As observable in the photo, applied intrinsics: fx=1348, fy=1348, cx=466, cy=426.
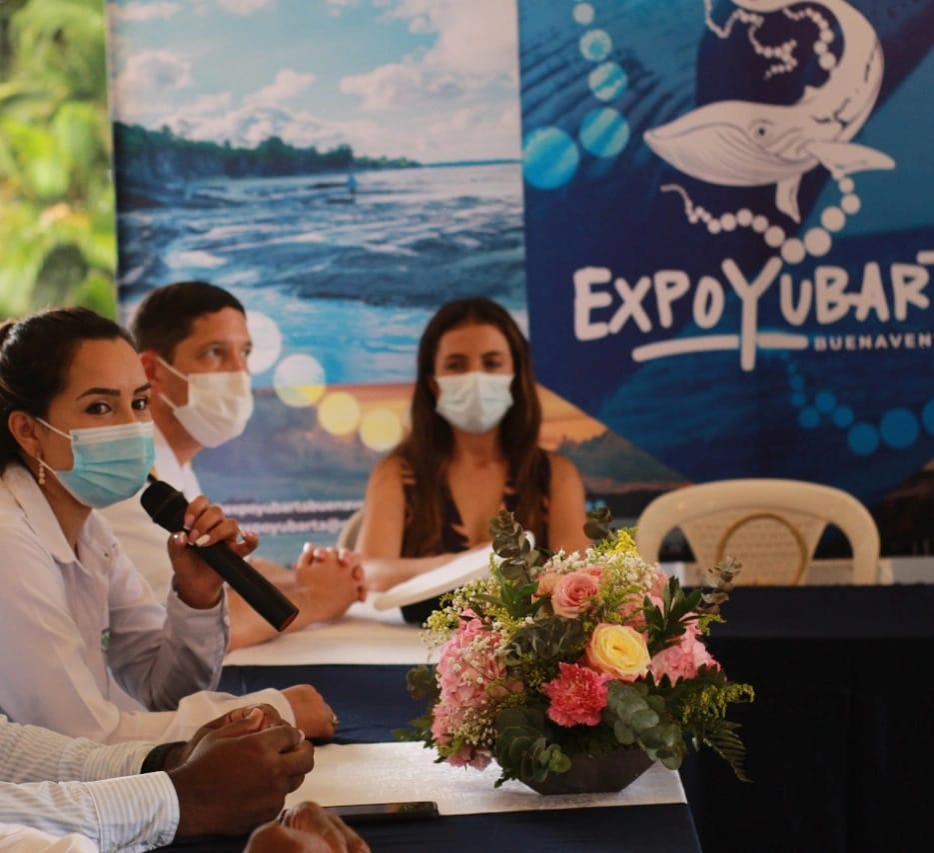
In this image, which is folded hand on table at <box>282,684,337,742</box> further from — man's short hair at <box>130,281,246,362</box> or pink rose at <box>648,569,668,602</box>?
man's short hair at <box>130,281,246,362</box>

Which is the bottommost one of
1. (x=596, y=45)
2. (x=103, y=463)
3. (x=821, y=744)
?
(x=821, y=744)

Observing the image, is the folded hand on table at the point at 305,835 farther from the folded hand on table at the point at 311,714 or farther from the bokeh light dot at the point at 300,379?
the bokeh light dot at the point at 300,379

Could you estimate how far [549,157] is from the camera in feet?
15.4

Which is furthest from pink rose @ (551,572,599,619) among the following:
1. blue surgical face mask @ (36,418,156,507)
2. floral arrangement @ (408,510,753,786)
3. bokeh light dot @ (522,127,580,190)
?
bokeh light dot @ (522,127,580,190)

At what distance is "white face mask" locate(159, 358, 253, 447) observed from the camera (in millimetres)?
3324

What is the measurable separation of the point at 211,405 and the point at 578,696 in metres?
1.95

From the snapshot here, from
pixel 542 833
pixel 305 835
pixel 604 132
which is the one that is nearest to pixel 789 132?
pixel 604 132

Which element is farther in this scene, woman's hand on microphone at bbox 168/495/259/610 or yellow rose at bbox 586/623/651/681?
woman's hand on microphone at bbox 168/495/259/610

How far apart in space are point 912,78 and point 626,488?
171 centimetres

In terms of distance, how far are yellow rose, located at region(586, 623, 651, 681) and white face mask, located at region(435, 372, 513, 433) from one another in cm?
218

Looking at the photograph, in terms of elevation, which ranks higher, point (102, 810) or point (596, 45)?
point (596, 45)

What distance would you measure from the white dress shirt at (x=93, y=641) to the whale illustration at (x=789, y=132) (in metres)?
2.91

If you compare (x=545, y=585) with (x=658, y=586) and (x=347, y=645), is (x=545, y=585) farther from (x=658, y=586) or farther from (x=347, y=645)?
(x=347, y=645)

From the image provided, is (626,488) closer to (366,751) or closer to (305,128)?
(305,128)
